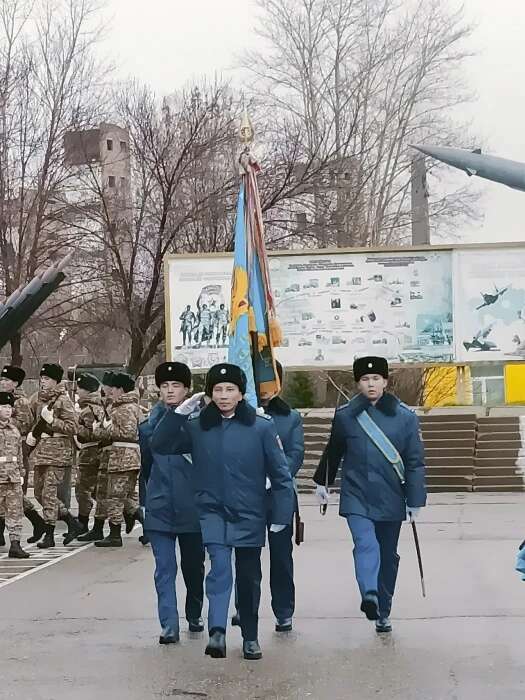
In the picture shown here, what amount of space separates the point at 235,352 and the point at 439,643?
2.61 metres

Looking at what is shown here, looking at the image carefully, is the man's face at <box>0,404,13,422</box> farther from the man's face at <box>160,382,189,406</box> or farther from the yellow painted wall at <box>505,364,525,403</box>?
the yellow painted wall at <box>505,364,525,403</box>

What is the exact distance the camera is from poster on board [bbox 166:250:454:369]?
20406 mm

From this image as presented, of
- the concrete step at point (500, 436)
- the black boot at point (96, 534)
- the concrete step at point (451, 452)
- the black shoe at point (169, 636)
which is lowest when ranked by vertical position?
the black boot at point (96, 534)

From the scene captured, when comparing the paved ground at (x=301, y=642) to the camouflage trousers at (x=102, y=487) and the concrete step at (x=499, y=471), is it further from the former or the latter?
the concrete step at (x=499, y=471)

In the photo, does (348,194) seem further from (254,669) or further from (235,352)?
(254,669)

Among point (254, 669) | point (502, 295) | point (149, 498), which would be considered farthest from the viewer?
point (502, 295)

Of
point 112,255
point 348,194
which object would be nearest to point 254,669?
point 112,255

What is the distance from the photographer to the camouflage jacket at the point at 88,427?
13.1m

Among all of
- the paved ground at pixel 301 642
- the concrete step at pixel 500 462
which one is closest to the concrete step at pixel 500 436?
the concrete step at pixel 500 462

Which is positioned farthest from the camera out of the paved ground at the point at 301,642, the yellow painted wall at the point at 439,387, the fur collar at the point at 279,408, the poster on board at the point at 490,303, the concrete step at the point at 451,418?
the yellow painted wall at the point at 439,387

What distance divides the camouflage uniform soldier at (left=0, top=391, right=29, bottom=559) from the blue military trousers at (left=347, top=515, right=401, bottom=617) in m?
5.01

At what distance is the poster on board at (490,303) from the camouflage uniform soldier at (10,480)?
10.2 meters

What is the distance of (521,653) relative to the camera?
6898 mm

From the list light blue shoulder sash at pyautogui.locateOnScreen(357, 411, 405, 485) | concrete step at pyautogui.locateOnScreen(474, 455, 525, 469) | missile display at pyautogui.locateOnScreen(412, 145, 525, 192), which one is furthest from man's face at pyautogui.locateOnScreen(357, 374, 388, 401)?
concrete step at pyautogui.locateOnScreen(474, 455, 525, 469)
